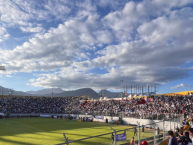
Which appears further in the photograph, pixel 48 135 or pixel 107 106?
pixel 107 106

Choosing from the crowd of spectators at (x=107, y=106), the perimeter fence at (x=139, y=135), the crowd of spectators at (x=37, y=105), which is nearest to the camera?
the perimeter fence at (x=139, y=135)

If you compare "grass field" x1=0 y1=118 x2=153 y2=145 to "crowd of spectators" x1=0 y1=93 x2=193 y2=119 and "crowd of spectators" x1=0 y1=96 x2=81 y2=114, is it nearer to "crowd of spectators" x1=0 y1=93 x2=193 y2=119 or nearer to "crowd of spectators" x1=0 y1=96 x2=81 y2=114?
"crowd of spectators" x1=0 y1=93 x2=193 y2=119

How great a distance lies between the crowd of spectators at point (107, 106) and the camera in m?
31.7

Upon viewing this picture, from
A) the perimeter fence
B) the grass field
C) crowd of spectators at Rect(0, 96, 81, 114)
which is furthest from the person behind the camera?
crowd of spectators at Rect(0, 96, 81, 114)

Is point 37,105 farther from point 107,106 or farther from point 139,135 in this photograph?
point 139,135

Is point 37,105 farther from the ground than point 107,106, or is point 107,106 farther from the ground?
point 107,106

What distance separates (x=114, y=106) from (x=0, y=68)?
47.2m

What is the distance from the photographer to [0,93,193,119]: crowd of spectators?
31.7 metres

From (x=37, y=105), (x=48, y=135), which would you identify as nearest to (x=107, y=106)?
(x=48, y=135)

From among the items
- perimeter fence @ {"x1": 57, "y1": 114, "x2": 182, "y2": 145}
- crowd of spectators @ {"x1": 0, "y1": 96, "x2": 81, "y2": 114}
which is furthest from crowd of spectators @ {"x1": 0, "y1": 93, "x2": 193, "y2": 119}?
perimeter fence @ {"x1": 57, "y1": 114, "x2": 182, "y2": 145}

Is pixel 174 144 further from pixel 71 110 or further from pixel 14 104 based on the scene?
pixel 14 104

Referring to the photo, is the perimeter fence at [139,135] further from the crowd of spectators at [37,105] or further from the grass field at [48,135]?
the crowd of spectators at [37,105]

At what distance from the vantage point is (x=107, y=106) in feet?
162

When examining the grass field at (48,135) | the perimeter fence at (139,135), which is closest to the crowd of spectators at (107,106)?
the grass field at (48,135)
